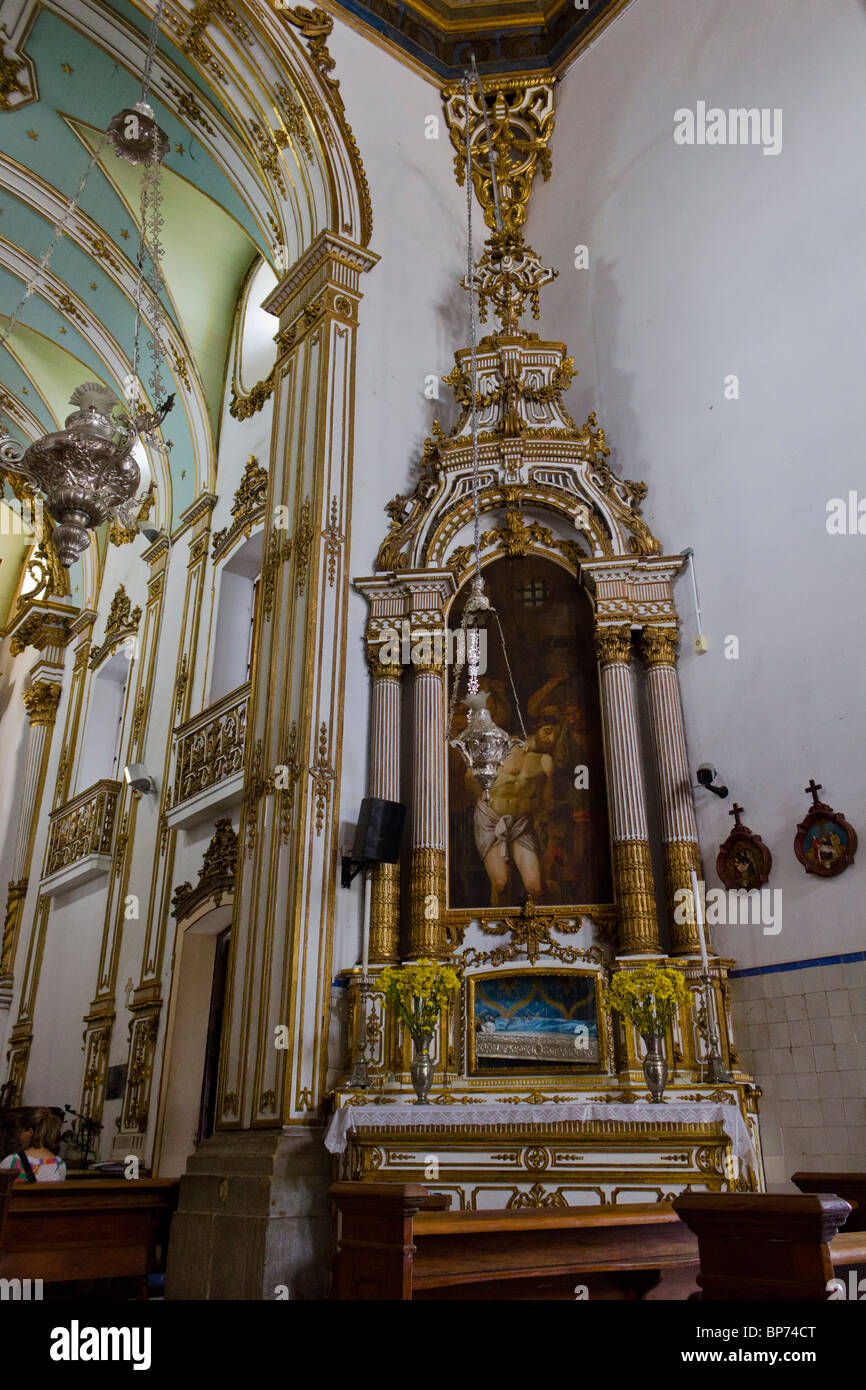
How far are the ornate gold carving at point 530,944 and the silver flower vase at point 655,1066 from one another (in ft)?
3.60

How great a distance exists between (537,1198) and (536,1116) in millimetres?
436

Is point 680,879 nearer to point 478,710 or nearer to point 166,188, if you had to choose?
point 478,710

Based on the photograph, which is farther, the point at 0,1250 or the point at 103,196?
the point at 103,196

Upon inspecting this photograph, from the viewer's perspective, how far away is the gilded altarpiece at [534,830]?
20.5 feet

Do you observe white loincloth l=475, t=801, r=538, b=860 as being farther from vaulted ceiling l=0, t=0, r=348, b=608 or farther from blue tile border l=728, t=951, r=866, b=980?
vaulted ceiling l=0, t=0, r=348, b=608

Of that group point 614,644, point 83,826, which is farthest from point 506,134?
point 83,826

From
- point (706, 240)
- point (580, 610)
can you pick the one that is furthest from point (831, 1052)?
point (706, 240)

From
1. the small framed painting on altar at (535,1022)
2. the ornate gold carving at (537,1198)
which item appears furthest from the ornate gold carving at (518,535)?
the ornate gold carving at (537,1198)

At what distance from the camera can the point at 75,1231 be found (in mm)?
5723

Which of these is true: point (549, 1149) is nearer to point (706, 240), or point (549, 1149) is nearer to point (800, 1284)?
point (800, 1284)

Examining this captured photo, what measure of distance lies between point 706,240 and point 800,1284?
8.44 metres

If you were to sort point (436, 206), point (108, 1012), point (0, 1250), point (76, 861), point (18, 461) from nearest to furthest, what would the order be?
point (0, 1250), point (18, 461), point (436, 206), point (108, 1012), point (76, 861)

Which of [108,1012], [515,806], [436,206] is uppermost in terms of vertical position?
[436,206]

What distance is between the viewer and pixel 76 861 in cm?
1410
